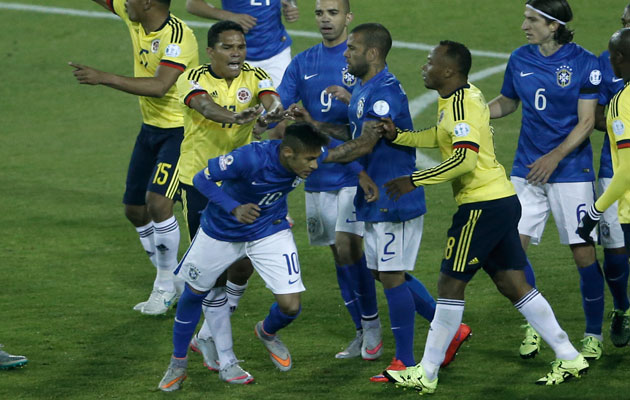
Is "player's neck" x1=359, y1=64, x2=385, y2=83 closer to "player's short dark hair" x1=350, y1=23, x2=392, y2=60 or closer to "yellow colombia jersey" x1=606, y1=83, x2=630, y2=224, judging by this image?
"player's short dark hair" x1=350, y1=23, x2=392, y2=60

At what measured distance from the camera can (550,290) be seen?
913 centimetres

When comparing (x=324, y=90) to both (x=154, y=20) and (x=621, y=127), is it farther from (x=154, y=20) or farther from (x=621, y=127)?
Result: (x=621, y=127)

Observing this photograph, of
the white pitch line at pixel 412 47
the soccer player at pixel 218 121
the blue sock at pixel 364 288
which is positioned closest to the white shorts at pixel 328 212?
the blue sock at pixel 364 288

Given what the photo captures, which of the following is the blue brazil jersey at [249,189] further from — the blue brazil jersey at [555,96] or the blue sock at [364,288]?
the blue brazil jersey at [555,96]

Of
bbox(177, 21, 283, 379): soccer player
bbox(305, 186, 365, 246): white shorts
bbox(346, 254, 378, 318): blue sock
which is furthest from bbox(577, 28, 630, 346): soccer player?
bbox(177, 21, 283, 379): soccer player

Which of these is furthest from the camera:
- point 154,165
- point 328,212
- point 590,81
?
point 154,165

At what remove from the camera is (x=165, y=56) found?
28.2 ft

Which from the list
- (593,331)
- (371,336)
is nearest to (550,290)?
(593,331)

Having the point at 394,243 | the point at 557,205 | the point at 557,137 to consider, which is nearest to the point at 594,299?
the point at 557,205

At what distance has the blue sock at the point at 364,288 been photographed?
7.72 meters

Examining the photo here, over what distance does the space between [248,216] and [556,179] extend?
2.43m

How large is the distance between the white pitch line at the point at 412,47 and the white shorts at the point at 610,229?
18.2ft

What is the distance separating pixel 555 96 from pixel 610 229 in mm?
1063

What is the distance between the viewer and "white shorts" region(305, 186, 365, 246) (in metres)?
7.85
